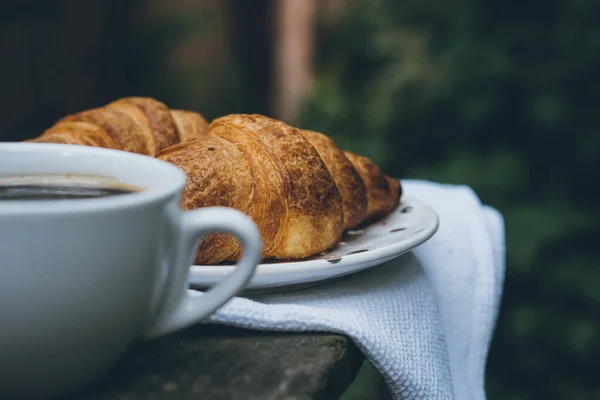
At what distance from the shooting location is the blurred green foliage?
199cm

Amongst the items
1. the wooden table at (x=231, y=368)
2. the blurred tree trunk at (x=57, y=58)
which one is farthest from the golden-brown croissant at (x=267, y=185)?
the blurred tree trunk at (x=57, y=58)

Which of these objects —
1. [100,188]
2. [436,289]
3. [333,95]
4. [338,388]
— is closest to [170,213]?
[100,188]

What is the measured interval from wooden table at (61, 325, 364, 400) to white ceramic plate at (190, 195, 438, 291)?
0.16 feet

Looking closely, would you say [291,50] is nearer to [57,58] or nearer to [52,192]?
[57,58]

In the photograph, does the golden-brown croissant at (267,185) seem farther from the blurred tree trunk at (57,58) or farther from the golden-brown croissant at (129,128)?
the blurred tree trunk at (57,58)

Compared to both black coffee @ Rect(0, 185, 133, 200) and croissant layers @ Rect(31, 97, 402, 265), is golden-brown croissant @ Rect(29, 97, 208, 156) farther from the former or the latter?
black coffee @ Rect(0, 185, 133, 200)

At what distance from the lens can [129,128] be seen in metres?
0.89

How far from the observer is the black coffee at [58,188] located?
50 cm

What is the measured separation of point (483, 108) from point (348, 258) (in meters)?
1.63

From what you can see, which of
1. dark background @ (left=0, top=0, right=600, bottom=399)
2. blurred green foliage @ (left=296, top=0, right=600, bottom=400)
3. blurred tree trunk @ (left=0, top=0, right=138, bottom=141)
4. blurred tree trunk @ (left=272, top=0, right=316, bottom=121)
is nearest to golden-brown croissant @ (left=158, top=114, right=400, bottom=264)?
dark background @ (left=0, top=0, right=600, bottom=399)

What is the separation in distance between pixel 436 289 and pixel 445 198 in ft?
0.78

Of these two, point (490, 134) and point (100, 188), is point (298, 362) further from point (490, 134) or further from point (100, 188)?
point (490, 134)

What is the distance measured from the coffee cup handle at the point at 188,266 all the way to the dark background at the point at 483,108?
1.22 metres

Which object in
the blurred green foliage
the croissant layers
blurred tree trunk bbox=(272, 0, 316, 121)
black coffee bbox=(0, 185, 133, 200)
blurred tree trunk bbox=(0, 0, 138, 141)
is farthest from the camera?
blurred tree trunk bbox=(272, 0, 316, 121)
